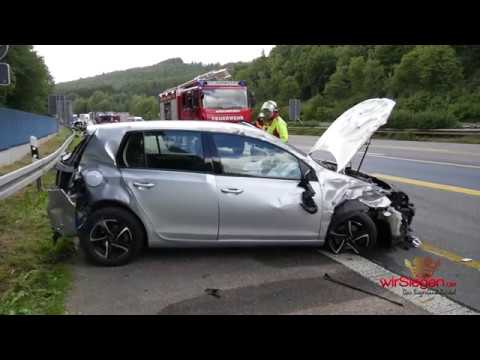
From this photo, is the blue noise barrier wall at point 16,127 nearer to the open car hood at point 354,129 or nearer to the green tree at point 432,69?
the open car hood at point 354,129

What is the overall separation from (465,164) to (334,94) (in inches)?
2790

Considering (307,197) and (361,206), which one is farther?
(361,206)

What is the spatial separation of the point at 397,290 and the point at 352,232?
40.2 inches

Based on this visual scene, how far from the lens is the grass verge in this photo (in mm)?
3770

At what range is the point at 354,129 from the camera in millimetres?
5715

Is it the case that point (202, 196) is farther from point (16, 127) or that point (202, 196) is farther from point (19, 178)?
point (16, 127)

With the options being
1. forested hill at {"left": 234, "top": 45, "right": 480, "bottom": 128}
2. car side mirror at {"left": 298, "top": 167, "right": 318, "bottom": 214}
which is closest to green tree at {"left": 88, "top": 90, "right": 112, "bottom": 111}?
forested hill at {"left": 234, "top": 45, "right": 480, "bottom": 128}

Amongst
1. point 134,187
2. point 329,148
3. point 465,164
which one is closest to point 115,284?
point 134,187

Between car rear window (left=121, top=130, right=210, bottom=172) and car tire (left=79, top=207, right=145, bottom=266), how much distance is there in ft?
1.87

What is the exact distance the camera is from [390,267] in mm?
4613

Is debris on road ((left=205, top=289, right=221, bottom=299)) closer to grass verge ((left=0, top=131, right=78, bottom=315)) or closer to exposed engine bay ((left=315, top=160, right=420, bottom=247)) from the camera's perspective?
grass verge ((left=0, top=131, right=78, bottom=315))

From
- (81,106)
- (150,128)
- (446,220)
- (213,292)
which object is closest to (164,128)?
(150,128)

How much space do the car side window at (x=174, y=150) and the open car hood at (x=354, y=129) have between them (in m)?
1.75

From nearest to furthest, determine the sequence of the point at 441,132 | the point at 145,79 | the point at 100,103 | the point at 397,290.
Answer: the point at 397,290
the point at 441,132
the point at 100,103
the point at 145,79
